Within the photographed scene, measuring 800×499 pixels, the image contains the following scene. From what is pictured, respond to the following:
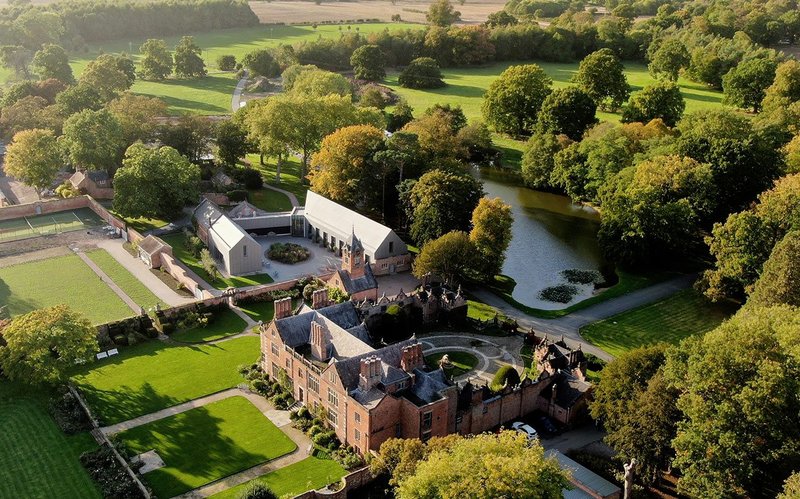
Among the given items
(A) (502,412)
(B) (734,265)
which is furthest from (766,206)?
(A) (502,412)

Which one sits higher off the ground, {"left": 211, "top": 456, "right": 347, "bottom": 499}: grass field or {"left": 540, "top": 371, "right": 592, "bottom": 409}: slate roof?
{"left": 540, "top": 371, "right": 592, "bottom": 409}: slate roof

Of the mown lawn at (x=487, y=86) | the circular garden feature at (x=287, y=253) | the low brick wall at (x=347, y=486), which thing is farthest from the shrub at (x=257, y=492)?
the mown lawn at (x=487, y=86)

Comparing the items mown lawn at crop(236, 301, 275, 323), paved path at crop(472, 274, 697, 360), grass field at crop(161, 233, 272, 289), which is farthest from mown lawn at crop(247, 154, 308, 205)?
paved path at crop(472, 274, 697, 360)

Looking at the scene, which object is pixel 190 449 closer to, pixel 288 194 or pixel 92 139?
pixel 288 194

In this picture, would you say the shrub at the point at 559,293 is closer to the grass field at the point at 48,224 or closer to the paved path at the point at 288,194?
the paved path at the point at 288,194

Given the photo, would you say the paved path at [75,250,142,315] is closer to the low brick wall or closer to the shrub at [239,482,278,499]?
the shrub at [239,482,278,499]

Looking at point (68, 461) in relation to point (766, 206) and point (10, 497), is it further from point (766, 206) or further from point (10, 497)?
point (766, 206)
